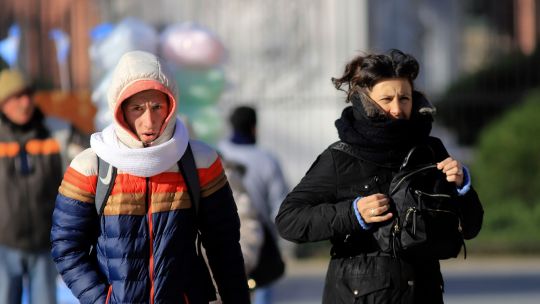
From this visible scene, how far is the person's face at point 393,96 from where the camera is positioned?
5.04 meters

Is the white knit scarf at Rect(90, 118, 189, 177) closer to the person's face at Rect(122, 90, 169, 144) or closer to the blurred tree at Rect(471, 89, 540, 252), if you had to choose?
the person's face at Rect(122, 90, 169, 144)

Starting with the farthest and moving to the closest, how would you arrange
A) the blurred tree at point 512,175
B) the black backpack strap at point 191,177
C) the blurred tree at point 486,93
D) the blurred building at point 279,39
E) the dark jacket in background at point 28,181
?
the blurred tree at point 486,93, the blurred building at point 279,39, the blurred tree at point 512,175, the dark jacket in background at point 28,181, the black backpack strap at point 191,177

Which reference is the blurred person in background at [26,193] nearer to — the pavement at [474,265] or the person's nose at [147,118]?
the person's nose at [147,118]

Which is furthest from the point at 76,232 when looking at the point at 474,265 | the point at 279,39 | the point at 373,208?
the point at 279,39

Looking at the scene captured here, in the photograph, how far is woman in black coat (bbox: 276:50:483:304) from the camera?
491 centimetres

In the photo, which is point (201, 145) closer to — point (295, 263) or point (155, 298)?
point (155, 298)

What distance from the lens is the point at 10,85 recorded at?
316 inches

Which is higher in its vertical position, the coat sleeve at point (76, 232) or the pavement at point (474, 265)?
the coat sleeve at point (76, 232)

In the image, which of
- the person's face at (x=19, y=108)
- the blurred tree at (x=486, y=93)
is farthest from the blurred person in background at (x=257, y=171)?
the blurred tree at (x=486, y=93)

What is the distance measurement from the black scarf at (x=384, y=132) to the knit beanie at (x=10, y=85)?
3.37 m

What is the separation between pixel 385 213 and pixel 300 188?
1.21ft

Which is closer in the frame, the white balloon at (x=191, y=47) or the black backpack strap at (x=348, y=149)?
the black backpack strap at (x=348, y=149)

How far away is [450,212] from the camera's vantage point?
4.89 m

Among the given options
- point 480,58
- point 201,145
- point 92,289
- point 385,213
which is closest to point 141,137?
point 201,145
